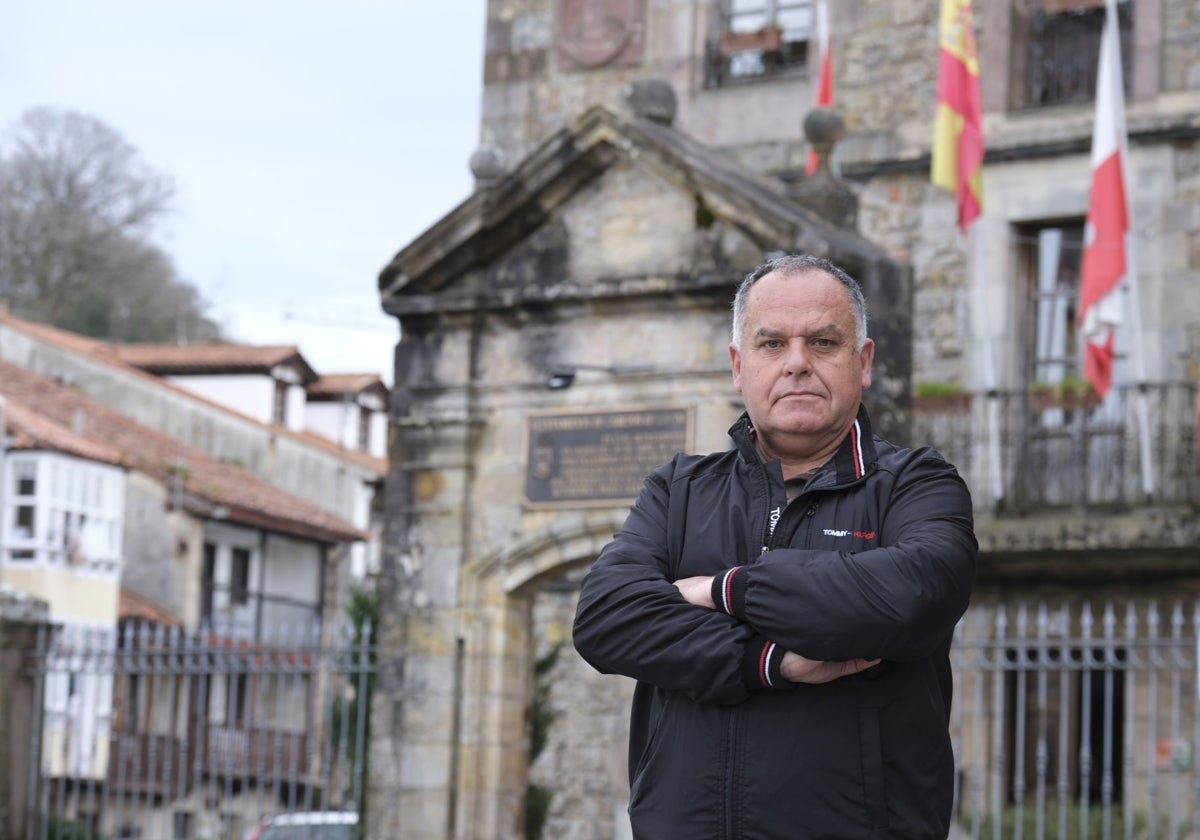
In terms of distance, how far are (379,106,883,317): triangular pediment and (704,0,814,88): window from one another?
7130 mm

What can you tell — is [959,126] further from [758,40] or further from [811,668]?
[811,668]

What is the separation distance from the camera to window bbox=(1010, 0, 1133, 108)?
17875 millimetres

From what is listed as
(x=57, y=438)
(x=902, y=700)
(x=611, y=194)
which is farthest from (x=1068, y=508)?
(x=57, y=438)

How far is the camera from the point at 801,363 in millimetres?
3561

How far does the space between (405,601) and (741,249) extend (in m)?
2.82

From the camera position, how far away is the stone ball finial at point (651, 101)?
1164 centimetres

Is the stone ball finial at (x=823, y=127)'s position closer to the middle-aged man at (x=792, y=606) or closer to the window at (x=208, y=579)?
the middle-aged man at (x=792, y=606)

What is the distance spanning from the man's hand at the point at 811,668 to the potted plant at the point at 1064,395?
14.2m

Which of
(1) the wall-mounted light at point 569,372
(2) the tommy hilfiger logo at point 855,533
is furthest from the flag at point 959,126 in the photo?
(2) the tommy hilfiger logo at point 855,533

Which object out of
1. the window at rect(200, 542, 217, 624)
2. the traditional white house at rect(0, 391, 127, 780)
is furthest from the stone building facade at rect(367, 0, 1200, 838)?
the window at rect(200, 542, 217, 624)

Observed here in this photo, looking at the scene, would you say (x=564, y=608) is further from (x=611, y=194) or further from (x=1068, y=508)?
(x=611, y=194)

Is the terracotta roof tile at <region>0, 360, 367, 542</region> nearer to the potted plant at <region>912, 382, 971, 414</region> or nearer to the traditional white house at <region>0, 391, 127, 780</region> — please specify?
the traditional white house at <region>0, 391, 127, 780</region>

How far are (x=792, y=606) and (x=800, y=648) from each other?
7 cm

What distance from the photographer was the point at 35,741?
1343 cm
